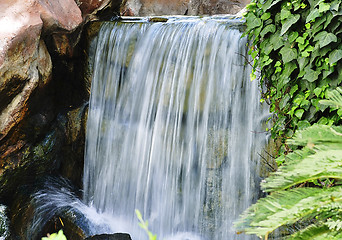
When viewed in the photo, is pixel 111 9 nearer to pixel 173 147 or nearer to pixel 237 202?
pixel 173 147

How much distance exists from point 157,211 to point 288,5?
9.68ft

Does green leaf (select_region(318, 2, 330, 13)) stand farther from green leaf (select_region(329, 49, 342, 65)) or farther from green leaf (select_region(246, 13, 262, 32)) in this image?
green leaf (select_region(246, 13, 262, 32))

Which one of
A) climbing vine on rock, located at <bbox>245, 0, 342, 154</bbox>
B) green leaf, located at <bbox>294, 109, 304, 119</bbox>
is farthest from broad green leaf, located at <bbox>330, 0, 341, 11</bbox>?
green leaf, located at <bbox>294, 109, 304, 119</bbox>

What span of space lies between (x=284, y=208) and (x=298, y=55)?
2081mm

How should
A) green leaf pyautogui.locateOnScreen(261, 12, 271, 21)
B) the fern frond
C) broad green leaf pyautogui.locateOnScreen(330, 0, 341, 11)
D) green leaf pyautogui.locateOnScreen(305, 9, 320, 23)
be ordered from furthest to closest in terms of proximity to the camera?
1. green leaf pyautogui.locateOnScreen(261, 12, 271, 21)
2. green leaf pyautogui.locateOnScreen(305, 9, 320, 23)
3. broad green leaf pyautogui.locateOnScreen(330, 0, 341, 11)
4. the fern frond

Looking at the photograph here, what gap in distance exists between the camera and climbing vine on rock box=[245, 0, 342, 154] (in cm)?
286

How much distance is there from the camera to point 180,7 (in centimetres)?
976

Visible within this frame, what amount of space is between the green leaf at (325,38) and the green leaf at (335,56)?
93mm

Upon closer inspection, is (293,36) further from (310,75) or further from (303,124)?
(303,124)

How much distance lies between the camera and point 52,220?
4.69 m

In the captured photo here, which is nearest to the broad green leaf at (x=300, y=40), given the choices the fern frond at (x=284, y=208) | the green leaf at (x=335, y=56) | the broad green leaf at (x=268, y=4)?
the green leaf at (x=335, y=56)

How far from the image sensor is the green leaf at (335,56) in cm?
282

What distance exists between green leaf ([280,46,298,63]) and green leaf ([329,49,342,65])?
1.03 feet

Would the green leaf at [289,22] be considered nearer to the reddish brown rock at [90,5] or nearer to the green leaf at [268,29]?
the green leaf at [268,29]
